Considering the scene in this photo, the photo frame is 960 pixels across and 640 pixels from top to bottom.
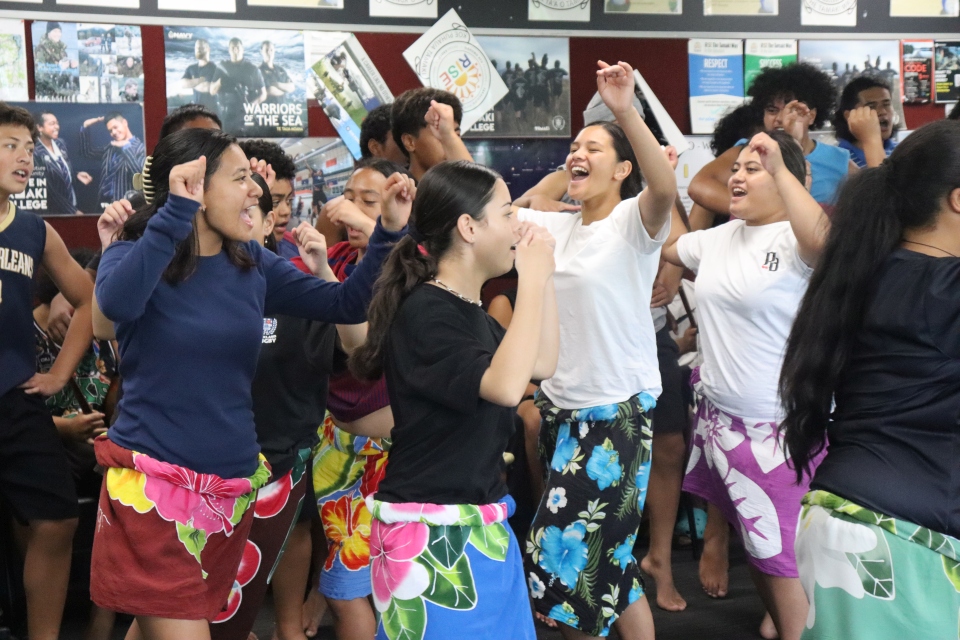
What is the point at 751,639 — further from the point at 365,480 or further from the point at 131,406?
the point at 131,406

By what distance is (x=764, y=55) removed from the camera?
15.9ft

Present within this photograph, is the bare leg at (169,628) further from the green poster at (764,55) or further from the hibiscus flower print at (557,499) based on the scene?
the green poster at (764,55)

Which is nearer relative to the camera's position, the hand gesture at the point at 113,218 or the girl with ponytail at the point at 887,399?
the girl with ponytail at the point at 887,399

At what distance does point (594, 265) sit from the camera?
2635mm

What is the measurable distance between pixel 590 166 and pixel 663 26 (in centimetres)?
223

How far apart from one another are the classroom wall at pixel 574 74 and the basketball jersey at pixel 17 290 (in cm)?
110

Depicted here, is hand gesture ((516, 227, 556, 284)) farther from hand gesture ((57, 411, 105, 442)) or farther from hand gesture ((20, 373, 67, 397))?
hand gesture ((57, 411, 105, 442))

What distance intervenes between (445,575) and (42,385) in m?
1.69

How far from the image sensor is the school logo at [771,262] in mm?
2807

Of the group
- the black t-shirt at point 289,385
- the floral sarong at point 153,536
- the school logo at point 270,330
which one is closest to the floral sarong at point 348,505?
the black t-shirt at point 289,385

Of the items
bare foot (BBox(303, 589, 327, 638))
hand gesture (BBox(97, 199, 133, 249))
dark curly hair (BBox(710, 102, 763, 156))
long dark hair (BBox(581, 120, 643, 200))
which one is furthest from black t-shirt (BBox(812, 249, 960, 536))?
dark curly hair (BBox(710, 102, 763, 156))

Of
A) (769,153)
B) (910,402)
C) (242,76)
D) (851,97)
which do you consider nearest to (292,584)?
(769,153)

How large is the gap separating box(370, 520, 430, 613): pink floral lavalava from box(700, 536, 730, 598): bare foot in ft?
7.00

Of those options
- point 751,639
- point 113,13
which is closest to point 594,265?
point 751,639
